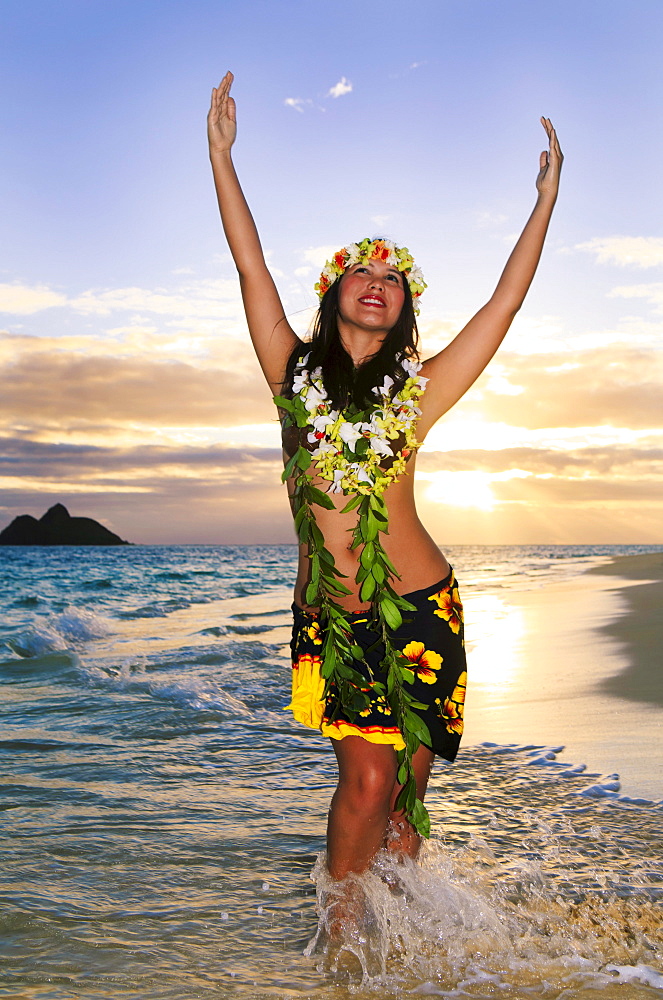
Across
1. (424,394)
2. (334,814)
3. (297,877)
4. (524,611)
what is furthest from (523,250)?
(524,611)

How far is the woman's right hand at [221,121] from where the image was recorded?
11.4 ft

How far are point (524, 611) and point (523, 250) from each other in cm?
1104

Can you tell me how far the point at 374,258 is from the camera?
135 inches

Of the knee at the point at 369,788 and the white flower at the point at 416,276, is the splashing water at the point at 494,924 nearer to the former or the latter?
→ the knee at the point at 369,788

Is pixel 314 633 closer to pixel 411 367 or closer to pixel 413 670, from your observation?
pixel 413 670

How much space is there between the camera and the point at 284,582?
28.0 meters

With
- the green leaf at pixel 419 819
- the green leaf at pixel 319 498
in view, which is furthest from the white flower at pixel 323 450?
the green leaf at pixel 419 819

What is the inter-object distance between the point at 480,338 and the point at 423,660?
1242 mm

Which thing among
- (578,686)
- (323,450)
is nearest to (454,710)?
(323,450)

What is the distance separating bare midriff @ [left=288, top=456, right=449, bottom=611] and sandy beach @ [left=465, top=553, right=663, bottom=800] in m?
2.10

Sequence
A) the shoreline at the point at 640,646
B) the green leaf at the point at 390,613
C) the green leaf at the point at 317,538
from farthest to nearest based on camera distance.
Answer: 1. the shoreline at the point at 640,646
2. the green leaf at the point at 317,538
3. the green leaf at the point at 390,613

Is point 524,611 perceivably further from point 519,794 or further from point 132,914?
point 132,914

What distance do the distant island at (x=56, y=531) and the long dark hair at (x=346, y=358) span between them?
353 feet

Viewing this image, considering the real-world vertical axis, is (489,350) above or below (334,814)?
above
